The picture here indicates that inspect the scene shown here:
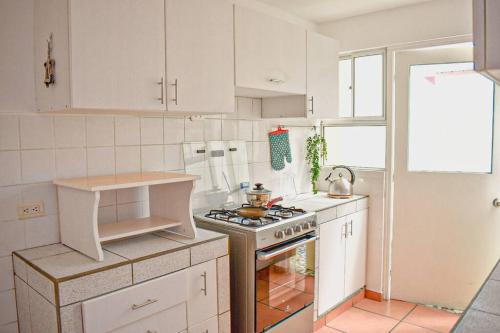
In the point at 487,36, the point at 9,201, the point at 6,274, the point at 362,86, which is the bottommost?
the point at 6,274

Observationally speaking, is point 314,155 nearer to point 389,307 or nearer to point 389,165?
point 389,165

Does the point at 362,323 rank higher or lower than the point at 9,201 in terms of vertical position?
lower

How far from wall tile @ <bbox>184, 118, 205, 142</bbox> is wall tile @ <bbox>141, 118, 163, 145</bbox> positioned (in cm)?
21

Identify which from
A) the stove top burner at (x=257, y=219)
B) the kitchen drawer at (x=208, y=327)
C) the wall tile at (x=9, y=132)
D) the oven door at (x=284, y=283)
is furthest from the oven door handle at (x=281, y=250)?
the wall tile at (x=9, y=132)

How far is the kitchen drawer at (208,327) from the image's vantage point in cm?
205

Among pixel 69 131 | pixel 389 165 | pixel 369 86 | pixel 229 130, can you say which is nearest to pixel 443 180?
pixel 389 165

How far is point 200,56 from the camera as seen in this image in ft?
7.25

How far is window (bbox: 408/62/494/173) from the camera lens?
3.13 meters

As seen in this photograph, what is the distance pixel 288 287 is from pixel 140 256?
3.72ft

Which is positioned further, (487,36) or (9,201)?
(9,201)

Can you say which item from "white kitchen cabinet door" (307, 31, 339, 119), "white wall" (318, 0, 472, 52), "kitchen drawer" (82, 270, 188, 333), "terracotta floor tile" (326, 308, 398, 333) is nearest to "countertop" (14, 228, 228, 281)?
"kitchen drawer" (82, 270, 188, 333)

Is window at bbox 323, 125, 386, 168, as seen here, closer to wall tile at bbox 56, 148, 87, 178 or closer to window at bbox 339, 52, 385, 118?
window at bbox 339, 52, 385, 118

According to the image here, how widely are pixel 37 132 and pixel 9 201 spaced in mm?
355

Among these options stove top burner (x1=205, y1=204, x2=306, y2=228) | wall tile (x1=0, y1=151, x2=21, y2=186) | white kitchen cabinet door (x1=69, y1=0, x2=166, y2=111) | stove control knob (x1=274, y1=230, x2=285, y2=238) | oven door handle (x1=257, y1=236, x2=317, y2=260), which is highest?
white kitchen cabinet door (x1=69, y1=0, x2=166, y2=111)
